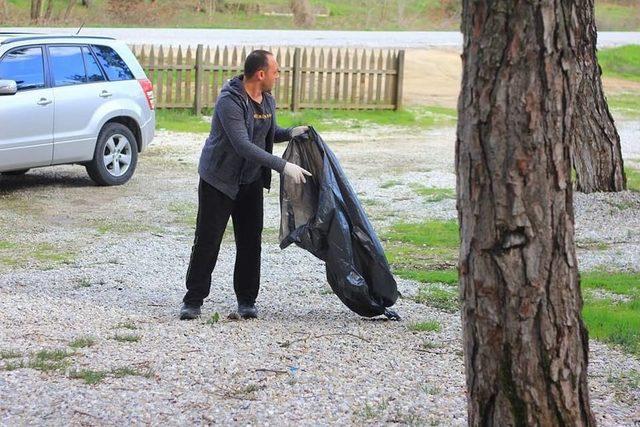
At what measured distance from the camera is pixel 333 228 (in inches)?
280

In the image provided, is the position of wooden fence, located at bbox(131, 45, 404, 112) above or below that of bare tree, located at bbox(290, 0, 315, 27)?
below

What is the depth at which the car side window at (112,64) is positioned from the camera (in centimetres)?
1359

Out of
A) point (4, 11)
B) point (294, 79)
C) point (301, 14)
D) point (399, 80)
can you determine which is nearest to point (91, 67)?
point (294, 79)

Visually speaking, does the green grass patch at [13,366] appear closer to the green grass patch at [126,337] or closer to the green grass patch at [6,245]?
the green grass patch at [126,337]

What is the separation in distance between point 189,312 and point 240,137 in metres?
1.31

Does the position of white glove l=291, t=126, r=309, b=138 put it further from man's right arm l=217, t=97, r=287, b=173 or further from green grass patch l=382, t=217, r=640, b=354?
green grass patch l=382, t=217, r=640, b=354

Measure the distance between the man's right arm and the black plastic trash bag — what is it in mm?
349

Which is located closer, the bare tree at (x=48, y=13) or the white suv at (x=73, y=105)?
the white suv at (x=73, y=105)

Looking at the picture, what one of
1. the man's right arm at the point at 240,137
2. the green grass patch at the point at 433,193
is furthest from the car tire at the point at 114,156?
the man's right arm at the point at 240,137

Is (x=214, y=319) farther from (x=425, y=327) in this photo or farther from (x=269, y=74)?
(x=269, y=74)

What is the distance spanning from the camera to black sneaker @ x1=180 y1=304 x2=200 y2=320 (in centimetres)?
731

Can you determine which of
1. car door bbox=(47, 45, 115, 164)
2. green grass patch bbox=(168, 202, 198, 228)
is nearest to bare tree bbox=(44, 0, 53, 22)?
car door bbox=(47, 45, 115, 164)

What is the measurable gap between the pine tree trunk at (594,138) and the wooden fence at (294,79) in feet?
32.1

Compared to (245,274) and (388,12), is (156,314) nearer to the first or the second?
(245,274)
